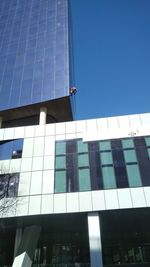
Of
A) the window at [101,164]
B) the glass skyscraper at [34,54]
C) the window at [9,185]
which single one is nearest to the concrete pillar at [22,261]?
the window at [9,185]

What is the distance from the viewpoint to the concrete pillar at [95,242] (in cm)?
1623

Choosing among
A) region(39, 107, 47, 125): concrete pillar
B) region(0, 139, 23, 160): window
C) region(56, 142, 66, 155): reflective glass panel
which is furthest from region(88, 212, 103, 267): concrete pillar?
region(39, 107, 47, 125): concrete pillar

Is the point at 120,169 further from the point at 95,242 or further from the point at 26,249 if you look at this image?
the point at 26,249

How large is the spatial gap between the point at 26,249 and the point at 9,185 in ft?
17.6

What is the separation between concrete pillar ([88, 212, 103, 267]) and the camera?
16234mm

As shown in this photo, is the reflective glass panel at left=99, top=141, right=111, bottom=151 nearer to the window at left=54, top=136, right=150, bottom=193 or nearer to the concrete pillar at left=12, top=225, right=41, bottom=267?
the window at left=54, top=136, right=150, bottom=193

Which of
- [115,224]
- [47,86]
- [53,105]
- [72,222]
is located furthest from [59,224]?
[47,86]

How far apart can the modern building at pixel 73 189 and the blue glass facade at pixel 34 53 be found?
0.67 m

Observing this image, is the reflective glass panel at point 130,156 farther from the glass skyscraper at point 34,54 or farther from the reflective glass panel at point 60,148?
the glass skyscraper at point 34,54

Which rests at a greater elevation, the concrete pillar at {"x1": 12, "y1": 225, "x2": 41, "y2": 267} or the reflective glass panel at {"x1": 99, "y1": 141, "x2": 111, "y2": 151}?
the reflective glass panel at {"x1": 99, "y1": 141, "x2": 111, "y2": 151}

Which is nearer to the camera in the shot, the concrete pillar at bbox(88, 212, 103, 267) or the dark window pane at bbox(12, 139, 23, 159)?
the concrete pillar at bbox(88, 212, 103, 267)

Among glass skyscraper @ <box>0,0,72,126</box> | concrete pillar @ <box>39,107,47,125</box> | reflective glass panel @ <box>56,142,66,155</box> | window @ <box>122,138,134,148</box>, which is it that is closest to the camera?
window @ <box>122,138,134,148</box>

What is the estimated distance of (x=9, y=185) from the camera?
66.5 ft

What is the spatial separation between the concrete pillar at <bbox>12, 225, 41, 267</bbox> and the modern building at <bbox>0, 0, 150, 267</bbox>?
0.07 m
